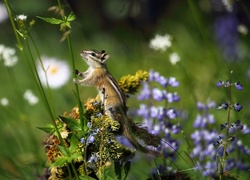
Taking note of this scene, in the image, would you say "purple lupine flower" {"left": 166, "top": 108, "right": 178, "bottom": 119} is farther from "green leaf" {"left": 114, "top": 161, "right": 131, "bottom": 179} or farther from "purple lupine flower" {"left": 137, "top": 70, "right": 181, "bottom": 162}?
"green leaf" {"left": 114, "top": 161, "right": 131, "bottom": 179}

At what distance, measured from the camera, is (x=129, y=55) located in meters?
5.47

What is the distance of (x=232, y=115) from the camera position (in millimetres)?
4027

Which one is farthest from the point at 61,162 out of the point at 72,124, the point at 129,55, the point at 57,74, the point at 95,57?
the point at 57,74

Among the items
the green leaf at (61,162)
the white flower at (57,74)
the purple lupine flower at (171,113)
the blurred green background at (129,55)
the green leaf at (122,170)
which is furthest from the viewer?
the white flower at (57,74)

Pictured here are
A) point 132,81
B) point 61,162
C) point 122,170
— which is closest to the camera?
point 61,162

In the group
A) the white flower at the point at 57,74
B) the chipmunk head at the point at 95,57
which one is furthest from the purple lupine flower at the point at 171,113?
the white flower at the point at 57,74

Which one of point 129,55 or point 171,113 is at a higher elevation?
point 129,55

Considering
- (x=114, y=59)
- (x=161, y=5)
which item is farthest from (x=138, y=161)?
(x=161, y=5)

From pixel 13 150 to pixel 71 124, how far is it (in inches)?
72.6

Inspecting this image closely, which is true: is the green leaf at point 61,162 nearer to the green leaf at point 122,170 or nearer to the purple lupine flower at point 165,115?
the green leaf at point 122,170

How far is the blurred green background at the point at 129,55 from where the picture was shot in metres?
4.23

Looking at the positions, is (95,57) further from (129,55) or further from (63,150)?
(129,55)

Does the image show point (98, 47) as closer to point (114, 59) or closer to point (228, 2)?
point (114, 59)

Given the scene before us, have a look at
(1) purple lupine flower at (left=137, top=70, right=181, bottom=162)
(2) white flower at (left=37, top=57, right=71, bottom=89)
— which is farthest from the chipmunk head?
(2) white flower at (left=37, top=57, right=71, bottom=89)
